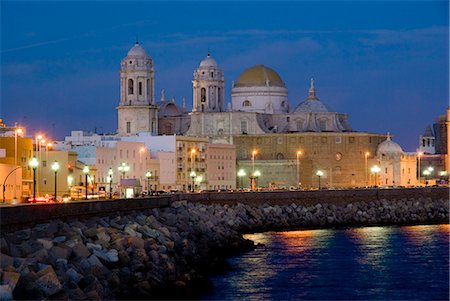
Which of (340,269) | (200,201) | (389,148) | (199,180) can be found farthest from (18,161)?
(389,148)

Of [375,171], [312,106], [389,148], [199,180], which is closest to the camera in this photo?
[199,180]

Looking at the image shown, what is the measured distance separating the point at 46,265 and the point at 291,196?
44823 mm

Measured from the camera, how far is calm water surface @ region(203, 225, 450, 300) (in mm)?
35969

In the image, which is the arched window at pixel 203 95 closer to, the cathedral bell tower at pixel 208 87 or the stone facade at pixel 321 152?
the cathedral bell tower at pixel 208 87

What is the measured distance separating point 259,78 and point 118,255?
310 ft

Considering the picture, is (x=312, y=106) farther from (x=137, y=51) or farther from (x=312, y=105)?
(x=137, y=51)

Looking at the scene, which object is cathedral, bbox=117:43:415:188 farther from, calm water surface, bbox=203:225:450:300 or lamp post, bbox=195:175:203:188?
calm water surface, bbox=203:225:450:300

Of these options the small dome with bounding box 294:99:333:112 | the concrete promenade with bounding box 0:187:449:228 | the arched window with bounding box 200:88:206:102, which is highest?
the arched window with bounding box 200:88:206:102

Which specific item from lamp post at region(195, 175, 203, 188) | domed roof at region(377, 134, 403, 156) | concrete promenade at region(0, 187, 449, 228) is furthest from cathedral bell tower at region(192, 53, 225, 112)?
concrete promenade at region(0, 187, 449, 228)

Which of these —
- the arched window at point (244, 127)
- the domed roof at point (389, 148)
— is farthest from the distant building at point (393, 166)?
the arched window at point (244, 127)

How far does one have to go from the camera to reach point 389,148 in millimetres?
117750

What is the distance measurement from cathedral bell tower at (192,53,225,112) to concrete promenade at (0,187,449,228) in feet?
136

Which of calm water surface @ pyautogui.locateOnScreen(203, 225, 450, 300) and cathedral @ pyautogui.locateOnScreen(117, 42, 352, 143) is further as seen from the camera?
cathedral @ pyautogui.locateOnScreen(117, 42, 352, 143)

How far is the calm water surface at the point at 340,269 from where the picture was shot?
118 ft
